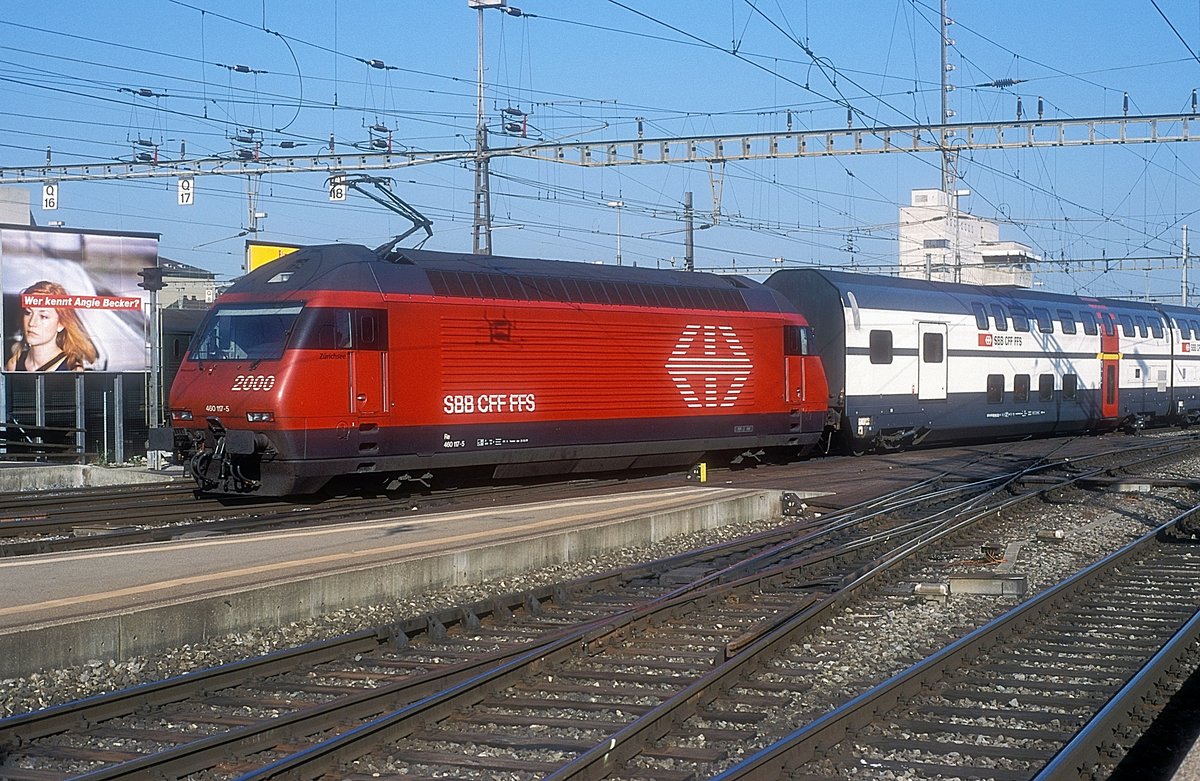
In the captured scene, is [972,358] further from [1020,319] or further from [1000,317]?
[1020,319]

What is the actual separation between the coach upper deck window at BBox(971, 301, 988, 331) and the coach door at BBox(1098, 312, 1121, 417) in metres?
6.23

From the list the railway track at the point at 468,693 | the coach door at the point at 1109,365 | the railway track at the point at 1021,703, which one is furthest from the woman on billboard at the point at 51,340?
the coach door at the point at 1109,365

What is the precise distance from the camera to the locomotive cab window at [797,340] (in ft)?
75.3

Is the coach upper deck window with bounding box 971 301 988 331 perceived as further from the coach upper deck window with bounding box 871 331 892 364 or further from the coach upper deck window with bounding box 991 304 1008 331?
the coach upper deck window with bounding box 871 331 892 364

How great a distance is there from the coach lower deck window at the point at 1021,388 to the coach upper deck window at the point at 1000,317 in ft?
4.33

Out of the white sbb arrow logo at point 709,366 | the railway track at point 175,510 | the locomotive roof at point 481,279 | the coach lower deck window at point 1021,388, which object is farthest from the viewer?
the coach lower deck window at point 1021,388

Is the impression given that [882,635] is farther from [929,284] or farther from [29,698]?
[929,284]

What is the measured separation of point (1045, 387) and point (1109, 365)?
12.6 ft

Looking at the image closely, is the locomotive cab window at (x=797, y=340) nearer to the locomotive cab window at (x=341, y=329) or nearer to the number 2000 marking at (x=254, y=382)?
the locomotive cab window at (x=341, y=329)

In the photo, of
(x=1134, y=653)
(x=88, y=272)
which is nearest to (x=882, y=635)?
(x=1134, y=653)

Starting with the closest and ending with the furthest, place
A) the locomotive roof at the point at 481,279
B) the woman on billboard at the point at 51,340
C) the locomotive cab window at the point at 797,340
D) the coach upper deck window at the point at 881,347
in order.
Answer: the locomotive roof at the point at 481,279 → the locomotive cab window at the point at 797,340 → the coach upper deck window at the point at 881,347 → the woman on billboard at the point at 51,340

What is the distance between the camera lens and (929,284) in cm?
2797

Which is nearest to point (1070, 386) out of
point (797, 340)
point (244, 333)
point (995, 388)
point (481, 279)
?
point (995, 388)

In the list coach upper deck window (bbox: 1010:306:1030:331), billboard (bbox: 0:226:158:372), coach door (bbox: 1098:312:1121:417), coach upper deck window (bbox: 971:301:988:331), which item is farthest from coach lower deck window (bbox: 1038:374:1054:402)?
billboard (bbox: 0:226:158:372)
